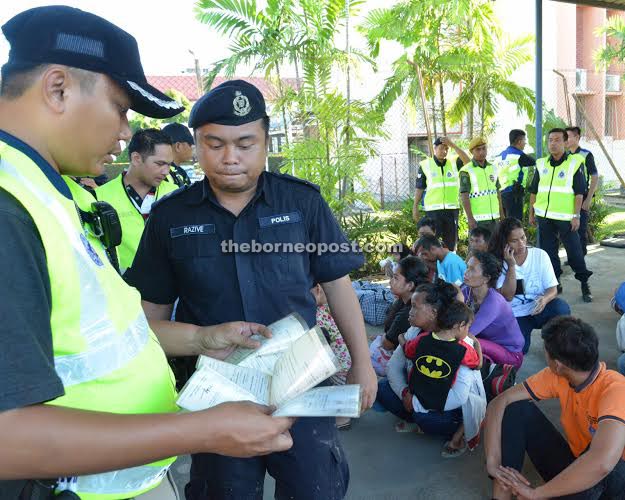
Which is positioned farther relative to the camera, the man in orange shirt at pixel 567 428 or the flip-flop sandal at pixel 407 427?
the flip-flop sandal at pixel 407 427

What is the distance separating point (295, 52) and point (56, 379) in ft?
21.7

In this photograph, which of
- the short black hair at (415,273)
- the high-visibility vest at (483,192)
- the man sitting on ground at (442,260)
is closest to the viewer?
the short black hair at (415,273)

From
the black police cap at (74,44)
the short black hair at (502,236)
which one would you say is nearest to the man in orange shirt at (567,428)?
the short black hair at (502,236)

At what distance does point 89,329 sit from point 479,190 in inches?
243

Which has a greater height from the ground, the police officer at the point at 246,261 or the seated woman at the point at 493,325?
the police officer at the point at 246,261

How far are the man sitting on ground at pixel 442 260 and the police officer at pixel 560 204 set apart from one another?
1.60 metres

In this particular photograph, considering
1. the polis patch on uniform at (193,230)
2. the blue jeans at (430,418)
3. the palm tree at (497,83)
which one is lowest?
the blue jeans at (430,418)

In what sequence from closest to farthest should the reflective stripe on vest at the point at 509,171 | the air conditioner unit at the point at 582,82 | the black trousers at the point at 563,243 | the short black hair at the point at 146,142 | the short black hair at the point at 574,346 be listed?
the short black hair at the point at 574,346 → the short black hair at the point at 146,142 → the black trousers at the point at 563,243 → the reflective stripe on vest at the point at 509,171 → the air conditioner unit at the point at 582,82

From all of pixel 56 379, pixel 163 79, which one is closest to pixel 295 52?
pixel 56 379

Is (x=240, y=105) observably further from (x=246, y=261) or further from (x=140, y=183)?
(x=140, y=183)

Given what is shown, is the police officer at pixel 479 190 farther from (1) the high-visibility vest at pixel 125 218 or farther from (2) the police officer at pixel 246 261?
(2) the police officer at pixel 246 261

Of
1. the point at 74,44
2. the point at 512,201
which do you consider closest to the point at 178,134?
the point at 74,44

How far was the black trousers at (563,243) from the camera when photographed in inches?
208

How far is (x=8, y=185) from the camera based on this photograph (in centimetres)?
72
